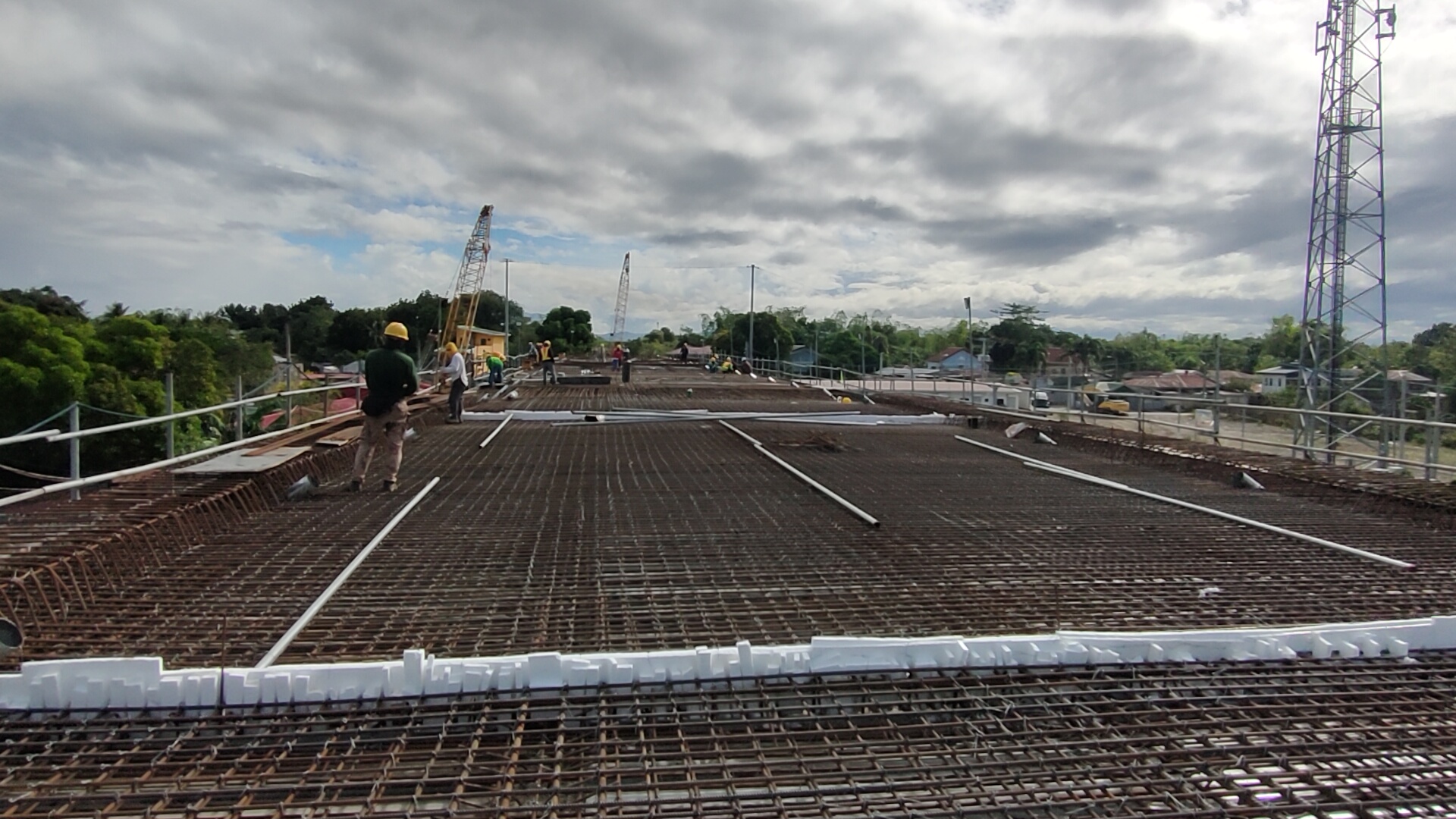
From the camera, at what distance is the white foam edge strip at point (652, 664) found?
9.50 ft

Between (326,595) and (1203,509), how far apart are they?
244 inches

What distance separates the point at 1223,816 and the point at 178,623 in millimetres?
3996

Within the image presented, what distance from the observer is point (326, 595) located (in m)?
4.07

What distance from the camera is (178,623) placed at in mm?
3738

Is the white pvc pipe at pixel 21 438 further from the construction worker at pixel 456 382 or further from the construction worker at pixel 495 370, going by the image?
the construction worker at pixel 495 370

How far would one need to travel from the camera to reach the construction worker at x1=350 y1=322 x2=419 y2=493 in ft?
22.6

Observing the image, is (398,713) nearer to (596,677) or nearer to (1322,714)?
(596,677)

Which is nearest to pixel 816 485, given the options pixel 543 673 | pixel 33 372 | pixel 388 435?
pixel 388 435

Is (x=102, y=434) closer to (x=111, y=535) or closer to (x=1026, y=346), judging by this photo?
(x=111, y=535)

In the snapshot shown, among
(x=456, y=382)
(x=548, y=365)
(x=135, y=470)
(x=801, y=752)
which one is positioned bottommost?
(x=801, y=752)

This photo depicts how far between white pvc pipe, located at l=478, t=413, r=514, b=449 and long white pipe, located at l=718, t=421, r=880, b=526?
129 inches

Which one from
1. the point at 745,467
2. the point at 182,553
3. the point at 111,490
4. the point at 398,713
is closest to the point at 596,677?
the point at 398,713

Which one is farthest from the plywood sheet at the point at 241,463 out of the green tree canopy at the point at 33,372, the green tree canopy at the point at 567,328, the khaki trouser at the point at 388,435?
the green tree canopy at the point at 567,328

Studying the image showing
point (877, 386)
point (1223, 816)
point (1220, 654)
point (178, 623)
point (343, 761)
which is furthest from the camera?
point (877, 386)
